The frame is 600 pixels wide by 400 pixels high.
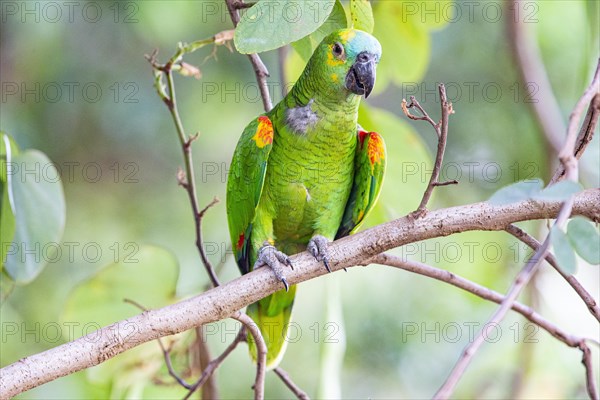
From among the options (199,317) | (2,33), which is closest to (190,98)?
(2,33)

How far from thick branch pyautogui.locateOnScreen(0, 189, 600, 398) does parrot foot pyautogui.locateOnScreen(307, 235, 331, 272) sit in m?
0.02

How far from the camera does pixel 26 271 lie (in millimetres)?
1716

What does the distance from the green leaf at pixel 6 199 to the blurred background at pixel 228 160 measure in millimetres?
1215

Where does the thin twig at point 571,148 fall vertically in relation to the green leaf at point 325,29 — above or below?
below

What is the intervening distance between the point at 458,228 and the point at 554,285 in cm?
157

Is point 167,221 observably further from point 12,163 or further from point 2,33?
point 12,163

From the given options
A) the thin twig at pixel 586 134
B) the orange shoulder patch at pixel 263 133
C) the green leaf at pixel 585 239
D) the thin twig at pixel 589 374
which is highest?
the thin twig at pixel 586 134

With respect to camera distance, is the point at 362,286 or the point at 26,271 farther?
the point at 362,286

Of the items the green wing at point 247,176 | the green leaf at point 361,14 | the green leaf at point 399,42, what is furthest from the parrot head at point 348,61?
the green leaf at point 399,42

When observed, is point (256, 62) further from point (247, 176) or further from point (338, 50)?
point (247, 176)

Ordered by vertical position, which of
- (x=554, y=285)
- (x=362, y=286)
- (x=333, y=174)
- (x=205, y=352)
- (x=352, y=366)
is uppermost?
(x=333, y=174)

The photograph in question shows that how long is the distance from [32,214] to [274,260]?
59 cm

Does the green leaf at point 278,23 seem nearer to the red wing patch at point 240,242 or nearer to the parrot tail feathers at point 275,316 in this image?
the red wing patch at point 240,242

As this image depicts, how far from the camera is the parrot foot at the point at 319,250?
144cm
